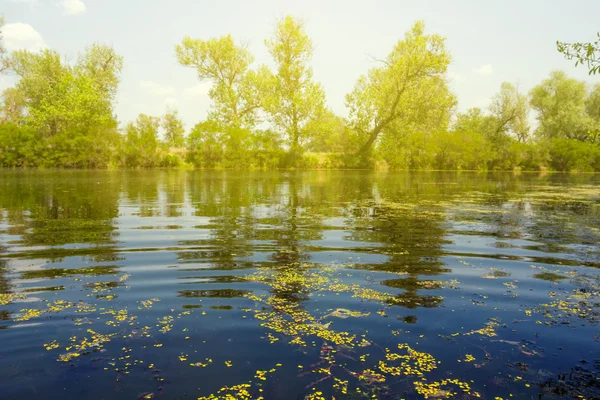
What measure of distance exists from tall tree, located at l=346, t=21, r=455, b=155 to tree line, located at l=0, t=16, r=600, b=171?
0.42 ft

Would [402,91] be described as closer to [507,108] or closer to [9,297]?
[507,108]

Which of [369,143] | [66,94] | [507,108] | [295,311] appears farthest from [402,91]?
[295,311]

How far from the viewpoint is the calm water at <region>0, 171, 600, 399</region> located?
12.3ft

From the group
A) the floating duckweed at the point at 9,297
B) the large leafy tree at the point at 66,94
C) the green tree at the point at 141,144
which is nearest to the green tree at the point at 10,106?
the large leafy tree at the point at 66,94

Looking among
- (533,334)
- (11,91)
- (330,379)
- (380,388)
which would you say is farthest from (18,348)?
(11,91)

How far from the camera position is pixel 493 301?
19.7ft

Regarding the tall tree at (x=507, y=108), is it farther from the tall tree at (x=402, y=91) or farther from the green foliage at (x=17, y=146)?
the green foliage at (x=17, y=146)

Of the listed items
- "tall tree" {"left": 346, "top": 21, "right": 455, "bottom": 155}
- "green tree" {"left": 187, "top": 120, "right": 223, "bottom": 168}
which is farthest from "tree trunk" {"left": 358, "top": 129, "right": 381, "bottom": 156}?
"green tree" {"left": 187, "top": 120, "right": 223, "bottom": 168}

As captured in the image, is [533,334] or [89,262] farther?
[89,262]

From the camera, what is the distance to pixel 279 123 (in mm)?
57375

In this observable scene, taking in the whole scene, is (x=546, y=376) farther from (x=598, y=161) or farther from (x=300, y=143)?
(x=598, y=161)

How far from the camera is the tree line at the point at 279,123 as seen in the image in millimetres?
51562

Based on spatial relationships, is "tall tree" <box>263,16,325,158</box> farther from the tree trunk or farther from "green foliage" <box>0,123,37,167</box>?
"green foliage" <box>0,123,37,167</box>

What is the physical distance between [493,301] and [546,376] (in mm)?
2184
